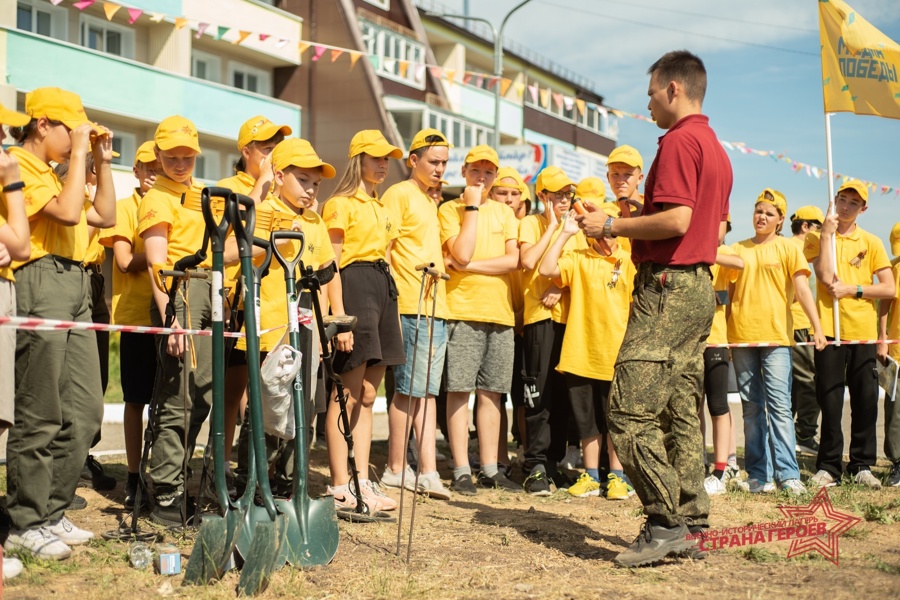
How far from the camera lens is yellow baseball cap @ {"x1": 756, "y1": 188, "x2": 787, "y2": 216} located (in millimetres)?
7879

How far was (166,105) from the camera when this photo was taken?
26.0 meters

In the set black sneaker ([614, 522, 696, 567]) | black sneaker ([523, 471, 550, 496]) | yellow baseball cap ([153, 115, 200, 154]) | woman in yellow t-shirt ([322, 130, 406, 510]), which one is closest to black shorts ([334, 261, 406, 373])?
woman in yellow t-shirt ([322, 130, 406, 510])

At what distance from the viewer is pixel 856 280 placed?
8312 millimetres

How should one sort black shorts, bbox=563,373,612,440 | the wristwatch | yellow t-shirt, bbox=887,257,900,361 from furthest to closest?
yellow t-shirt, bbox=887,257,900,361 < black shorts, bbox=563,373,612,440 < the wristwatch

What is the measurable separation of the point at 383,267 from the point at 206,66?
2451cm

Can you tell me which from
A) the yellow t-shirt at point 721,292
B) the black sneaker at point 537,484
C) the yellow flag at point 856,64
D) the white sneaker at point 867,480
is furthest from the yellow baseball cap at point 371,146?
the white sneaker at point 867,480

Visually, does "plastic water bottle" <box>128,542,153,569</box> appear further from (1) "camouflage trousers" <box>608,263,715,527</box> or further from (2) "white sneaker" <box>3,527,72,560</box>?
(1) "camouflage trousers" <box>608,263,715,527</box>

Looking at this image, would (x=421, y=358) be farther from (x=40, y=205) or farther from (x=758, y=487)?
(x=40, y=205)

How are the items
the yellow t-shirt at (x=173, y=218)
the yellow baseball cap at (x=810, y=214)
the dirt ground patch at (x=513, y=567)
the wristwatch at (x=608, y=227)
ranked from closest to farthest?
the dirt ground patch at (x=513, y=567) < the wristwatch at (x=608, y=227) < the yellow t-shirt at (x=173, y=218) < the yellow baseball cap at (x=810, y=214)

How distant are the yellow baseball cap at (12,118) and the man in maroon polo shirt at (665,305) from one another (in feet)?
8.84

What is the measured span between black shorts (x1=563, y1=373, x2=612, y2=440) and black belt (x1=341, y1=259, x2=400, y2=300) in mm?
1616

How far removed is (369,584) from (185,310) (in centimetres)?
213

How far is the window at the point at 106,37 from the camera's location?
25.8 metres

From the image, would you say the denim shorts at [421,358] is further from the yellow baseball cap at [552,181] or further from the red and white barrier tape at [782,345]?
the red and white barrier tape at [782,345]
